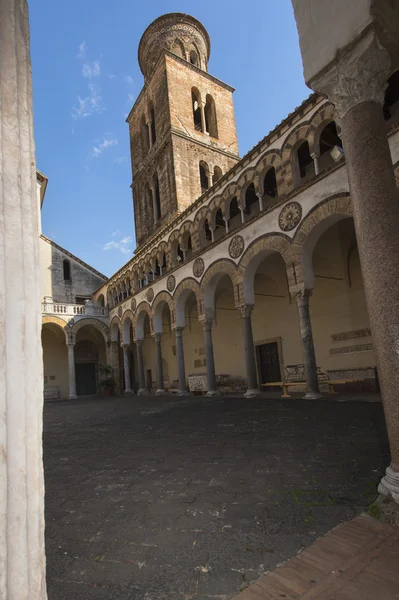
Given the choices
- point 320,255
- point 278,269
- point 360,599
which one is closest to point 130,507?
point 360,599

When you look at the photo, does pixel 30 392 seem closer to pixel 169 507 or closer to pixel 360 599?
pixel 360 599

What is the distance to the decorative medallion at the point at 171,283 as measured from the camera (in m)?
15.6

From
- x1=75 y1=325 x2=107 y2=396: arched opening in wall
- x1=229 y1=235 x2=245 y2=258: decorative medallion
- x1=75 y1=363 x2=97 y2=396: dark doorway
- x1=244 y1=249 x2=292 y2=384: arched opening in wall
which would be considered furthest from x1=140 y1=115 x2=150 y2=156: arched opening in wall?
x1=229 y1=235 x2=245 y2=258: decorative medallion

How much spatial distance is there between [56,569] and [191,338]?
1742 centimetres

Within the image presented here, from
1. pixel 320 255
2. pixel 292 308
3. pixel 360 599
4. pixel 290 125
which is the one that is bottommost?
pixel 360 599

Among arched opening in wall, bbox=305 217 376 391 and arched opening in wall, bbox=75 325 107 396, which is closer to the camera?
arched opening in wall, bbox=305 217 376 391

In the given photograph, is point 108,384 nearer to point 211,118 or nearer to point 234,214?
point 234,214

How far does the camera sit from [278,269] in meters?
14.5

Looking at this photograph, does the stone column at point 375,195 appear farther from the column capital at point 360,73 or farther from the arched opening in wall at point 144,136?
the arched opening in wall at point 144,136

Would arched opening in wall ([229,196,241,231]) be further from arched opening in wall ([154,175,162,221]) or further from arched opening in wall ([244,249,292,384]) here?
arched opening in wall ([154,175,162,221])

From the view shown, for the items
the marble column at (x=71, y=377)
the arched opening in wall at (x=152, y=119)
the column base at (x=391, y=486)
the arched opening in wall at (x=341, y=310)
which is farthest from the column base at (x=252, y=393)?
the arched opening in wall at (x=152, y=119)

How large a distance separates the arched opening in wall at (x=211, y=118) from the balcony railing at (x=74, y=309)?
14.2 m

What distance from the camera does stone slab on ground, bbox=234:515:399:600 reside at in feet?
5.65

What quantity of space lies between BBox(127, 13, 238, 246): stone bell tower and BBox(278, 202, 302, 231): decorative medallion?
11711mm
